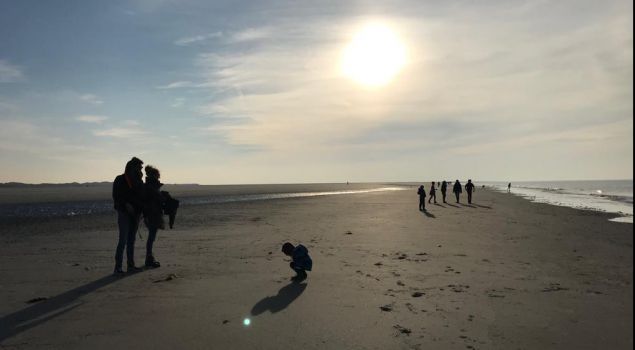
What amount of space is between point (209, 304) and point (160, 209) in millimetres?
3690

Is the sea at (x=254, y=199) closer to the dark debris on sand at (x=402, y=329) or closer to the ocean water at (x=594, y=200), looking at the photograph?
the ocean water at (x=594, y=200)

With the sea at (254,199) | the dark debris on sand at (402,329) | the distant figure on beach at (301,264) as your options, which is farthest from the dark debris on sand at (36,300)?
the sea at (254,199)

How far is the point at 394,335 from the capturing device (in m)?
5.05

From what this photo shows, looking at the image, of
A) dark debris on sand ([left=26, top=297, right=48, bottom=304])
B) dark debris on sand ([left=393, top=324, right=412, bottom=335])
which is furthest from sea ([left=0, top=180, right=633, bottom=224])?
dark debris on sand ([left=26, top=297, right=48, bottom=304])

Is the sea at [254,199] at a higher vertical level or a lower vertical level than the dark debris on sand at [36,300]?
higher

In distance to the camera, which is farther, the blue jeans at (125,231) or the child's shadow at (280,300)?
the blue jeans at (125,231)

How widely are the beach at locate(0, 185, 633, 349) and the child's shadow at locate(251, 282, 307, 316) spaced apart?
0.16ft

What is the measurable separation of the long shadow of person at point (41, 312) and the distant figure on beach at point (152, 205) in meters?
1.77

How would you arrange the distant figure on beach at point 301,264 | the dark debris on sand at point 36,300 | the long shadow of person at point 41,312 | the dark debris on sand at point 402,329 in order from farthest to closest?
the distant figure on beach at point 301,264 < the dark debris on sand at point 36,300 < the long shadow of person at point 41,312 < the dark debris on sand at point 402,329

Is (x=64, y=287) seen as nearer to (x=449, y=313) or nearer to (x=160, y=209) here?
(x=160, y=209)

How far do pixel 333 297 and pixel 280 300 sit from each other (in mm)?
879

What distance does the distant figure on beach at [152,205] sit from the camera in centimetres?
909

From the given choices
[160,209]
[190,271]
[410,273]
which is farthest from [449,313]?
[160,209]

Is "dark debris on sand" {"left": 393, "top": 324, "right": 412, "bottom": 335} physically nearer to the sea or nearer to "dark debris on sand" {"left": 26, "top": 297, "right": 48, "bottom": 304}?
"dark debris on sand" {"left": 26, "top": 297, "right": 48, "bottom": 304}
